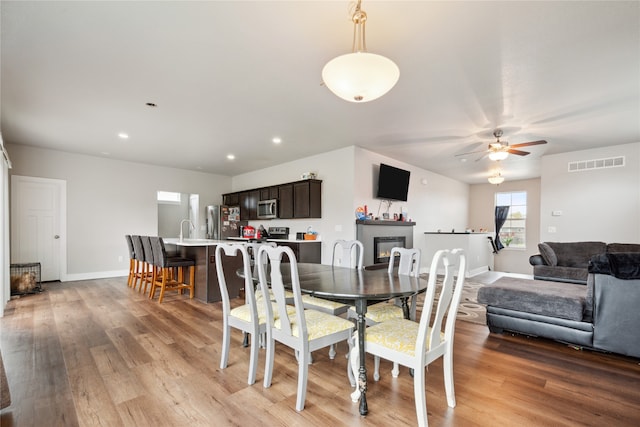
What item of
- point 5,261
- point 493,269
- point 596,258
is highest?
point 596,258

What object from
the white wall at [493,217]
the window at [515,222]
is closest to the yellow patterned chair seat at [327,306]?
the white wall at [493,217]

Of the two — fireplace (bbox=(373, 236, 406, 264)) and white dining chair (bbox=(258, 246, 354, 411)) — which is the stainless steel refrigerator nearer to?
fireplace (bbox=(373, 236, 406, 264))

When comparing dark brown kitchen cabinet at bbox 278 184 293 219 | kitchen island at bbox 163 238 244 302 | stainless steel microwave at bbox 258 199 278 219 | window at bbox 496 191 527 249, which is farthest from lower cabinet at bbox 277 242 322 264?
window at bbox 496 191 527 249

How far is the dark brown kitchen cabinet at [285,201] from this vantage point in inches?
254

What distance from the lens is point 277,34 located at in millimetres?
2297

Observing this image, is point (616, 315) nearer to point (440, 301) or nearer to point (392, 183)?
point (440, 301)

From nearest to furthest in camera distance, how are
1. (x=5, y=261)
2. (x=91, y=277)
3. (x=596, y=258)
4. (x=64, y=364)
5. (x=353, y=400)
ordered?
(x=353, y=400), (x=64, y=364), (x=596, y=258), (x=5, y=261), (x=91, y=277)

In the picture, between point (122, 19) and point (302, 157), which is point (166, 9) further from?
point (302, 157)

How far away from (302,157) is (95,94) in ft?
12.2

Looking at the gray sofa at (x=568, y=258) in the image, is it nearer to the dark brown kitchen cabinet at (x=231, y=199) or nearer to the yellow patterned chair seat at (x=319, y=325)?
the yellow patterned chair seat at (x=319, y=325)

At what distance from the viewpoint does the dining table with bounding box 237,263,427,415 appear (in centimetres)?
185

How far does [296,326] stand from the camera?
6.48ft

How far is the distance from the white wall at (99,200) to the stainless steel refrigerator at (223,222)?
1.22 meters

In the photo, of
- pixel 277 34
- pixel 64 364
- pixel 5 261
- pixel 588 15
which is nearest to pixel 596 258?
pixel 588 15
